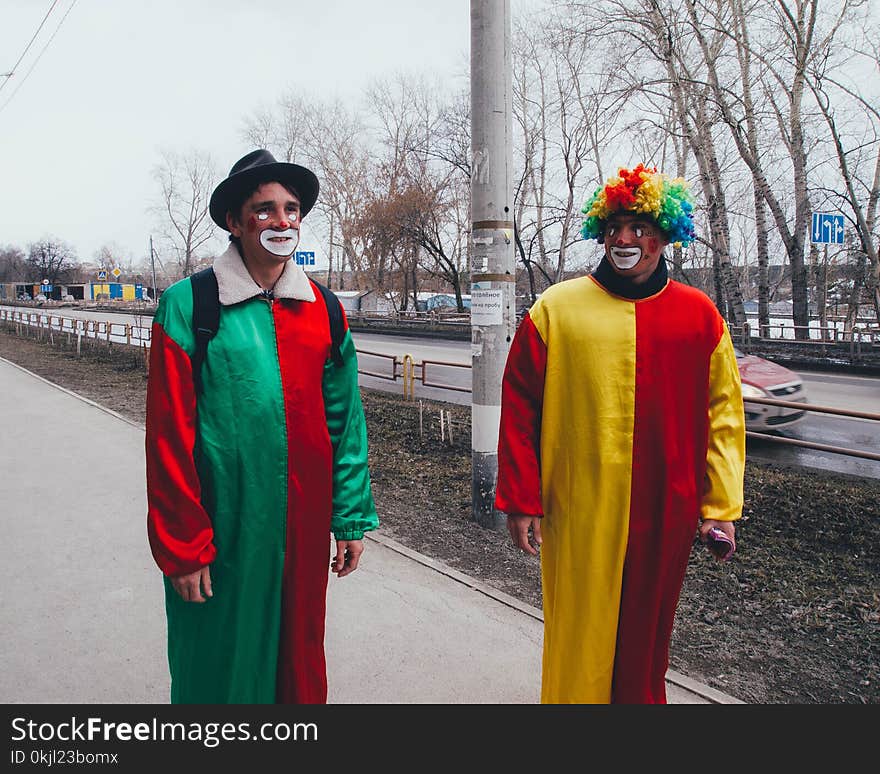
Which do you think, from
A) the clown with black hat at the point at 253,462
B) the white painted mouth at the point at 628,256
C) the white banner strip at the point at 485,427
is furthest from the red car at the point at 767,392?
the clown with black hat at the point at 253,462

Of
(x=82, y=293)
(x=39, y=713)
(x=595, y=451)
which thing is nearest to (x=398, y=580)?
(x=39, y=713)

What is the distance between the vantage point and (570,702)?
7.95 feet

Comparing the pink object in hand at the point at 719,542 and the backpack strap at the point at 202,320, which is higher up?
the backpack strap at the point at 202,320

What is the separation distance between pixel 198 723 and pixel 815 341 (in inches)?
767

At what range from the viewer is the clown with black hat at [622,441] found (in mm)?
2324

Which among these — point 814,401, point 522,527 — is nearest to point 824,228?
point 814,401

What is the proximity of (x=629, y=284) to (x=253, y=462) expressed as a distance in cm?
129

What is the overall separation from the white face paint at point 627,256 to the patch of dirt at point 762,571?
6.27ft

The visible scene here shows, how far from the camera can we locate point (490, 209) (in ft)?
16.0

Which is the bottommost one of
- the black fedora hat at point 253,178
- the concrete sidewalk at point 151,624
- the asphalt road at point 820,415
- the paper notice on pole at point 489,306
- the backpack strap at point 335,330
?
the concrete sidewalk at point 151,624

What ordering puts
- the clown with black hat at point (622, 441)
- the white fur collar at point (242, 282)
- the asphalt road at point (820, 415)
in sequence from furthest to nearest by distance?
1. the asphalt road at point (820, 415)
2. the clown with black hat at point (622, 441)
3. the white fur collar at point (242, 282)

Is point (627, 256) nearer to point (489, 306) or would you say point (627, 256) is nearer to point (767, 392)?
point (489, 306)

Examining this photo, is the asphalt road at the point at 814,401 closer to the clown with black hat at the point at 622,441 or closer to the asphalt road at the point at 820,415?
the asphalt road at the point at 820,415

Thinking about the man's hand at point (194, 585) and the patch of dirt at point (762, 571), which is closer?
the man's hand at point (194, 585)
